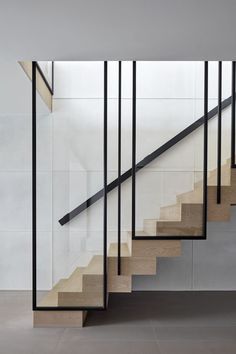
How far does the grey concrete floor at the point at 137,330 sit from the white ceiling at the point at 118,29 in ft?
7.01

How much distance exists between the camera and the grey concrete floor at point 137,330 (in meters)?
3.53

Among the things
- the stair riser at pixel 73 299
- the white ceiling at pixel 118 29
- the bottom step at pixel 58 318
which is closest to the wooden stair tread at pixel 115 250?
the stair riser at pixel 73 299

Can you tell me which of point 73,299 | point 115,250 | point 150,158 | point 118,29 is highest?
point 118,29

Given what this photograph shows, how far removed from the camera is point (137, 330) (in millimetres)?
3961

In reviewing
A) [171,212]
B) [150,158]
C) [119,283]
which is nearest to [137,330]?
[119,283]

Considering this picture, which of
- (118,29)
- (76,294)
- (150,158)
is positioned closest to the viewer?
(118,29)

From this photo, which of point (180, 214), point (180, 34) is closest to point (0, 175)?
point (180, 214)

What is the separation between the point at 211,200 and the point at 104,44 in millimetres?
1847

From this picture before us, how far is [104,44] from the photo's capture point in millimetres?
3201

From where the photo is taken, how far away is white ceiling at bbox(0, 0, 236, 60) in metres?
2.45

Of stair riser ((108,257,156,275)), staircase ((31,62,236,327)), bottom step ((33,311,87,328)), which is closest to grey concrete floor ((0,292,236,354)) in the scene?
bottom step ((33,311,87,328))

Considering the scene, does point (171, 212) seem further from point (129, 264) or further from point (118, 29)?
point (118, 29)

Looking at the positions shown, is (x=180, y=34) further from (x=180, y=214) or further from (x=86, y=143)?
(x=180, y=214)

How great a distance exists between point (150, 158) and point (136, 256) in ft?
3.40
